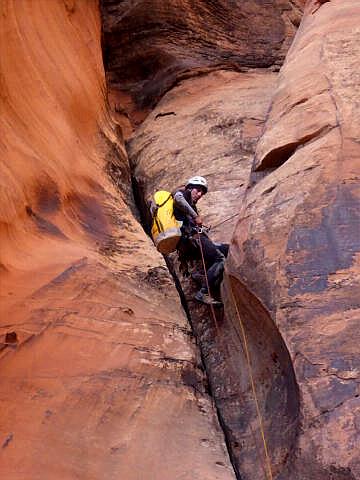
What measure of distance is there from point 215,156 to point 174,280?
2.27 metres

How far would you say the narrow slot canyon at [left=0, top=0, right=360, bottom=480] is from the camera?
634cm

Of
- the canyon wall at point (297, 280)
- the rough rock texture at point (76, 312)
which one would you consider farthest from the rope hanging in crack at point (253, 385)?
the rough rock texture at point (76, 312)

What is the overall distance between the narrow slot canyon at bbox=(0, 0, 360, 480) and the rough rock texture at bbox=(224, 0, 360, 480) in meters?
0.01

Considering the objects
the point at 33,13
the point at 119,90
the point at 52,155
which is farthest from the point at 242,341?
the point at 119,90

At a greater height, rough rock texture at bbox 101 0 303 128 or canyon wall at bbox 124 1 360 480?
rough rock texture at bbox 101 0 303 128

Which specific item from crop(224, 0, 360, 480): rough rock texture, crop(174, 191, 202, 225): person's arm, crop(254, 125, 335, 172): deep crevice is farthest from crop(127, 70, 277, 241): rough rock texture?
crop(224, 0, 360, 480): rough rock texture

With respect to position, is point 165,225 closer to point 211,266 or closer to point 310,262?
point 211,266

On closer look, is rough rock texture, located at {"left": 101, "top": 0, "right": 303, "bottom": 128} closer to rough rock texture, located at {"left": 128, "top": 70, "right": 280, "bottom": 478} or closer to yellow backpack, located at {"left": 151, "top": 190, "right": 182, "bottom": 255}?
rough rock texture, located at {"left": 128, "top": 70, "right": 280, "bottom": 478}

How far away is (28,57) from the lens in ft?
32.4

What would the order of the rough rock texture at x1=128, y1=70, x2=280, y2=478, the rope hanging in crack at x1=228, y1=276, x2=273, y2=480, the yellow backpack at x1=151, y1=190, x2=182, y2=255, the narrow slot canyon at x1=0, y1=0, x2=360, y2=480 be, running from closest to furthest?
1. the narrow slot canyon at x1=0, y1=0, x2=360, y2=480
2. the rope hanging in crack at x1=228, y1=276, x2=273, y2=480
3. the rough rock texture at x1=128, y1=70, x2=280, y2=478
4. the yellow backpack at x1=151, y1=190, x2=182, y2=255

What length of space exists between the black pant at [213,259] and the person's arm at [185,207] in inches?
7.0

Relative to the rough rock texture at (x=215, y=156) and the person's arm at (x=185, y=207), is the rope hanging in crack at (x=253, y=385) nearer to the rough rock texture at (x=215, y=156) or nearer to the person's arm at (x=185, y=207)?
the rough rock texture at (x=215, y=156)

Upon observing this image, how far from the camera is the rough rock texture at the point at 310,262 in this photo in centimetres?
610

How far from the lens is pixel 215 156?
1062cm
